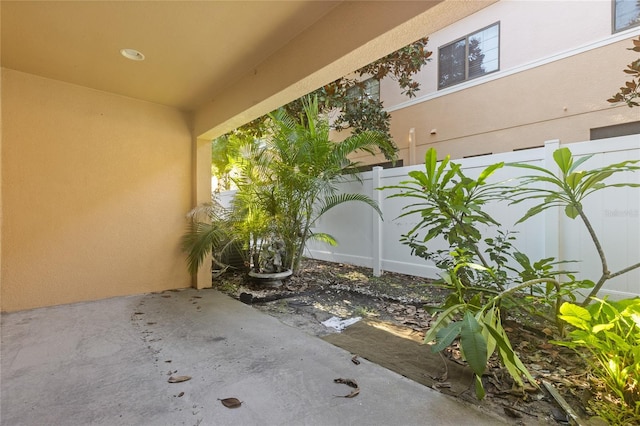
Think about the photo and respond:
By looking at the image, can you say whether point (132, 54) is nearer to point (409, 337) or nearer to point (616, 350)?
point (409, 337)

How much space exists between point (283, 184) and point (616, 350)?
3505 millimetres

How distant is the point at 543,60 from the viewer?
541cm

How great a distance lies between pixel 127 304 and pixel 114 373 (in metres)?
1.77

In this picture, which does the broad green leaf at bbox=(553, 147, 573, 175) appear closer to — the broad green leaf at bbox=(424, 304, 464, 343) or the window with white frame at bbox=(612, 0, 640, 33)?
the broad green leaf at bbox=(424, 304, 464, 343)

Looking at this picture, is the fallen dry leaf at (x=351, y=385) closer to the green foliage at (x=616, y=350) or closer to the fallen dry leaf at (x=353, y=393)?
the fallen dry leaf at (x=353, y=393)

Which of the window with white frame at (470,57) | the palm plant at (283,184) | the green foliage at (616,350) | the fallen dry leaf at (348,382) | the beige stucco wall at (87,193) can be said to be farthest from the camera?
the window with white frame at (470,57)

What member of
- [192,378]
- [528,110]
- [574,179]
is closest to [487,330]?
[574,179]

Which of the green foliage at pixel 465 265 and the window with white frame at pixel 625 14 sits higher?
the window with white frame at pixel 625 14

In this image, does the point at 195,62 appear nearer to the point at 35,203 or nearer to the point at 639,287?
the point at 35,203

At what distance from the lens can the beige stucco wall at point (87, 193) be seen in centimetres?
325

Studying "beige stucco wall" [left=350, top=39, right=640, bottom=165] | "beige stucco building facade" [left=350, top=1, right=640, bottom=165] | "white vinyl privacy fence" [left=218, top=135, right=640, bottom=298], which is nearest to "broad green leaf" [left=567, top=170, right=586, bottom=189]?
"white vinyl privacy fence" [left=218, top=135, right=640, bottom=298]

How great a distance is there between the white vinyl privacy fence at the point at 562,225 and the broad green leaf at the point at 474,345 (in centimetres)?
218

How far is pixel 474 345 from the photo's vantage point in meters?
1.55

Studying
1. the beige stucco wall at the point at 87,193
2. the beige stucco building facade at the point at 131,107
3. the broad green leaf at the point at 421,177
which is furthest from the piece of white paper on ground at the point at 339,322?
the beige stucco wall at the point at 87,193
